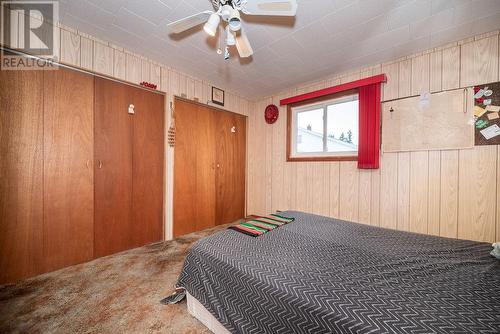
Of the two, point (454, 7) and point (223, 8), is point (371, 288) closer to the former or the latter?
point (223, 8)

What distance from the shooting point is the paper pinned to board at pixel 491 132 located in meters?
2.01

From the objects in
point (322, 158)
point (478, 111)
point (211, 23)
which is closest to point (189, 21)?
point (211, 23)

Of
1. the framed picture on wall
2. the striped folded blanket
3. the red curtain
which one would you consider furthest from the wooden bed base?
the framed picture on wall

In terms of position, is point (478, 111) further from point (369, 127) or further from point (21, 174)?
point (21, 174)

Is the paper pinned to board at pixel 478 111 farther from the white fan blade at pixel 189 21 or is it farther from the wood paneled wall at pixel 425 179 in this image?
the white fan blade at pixel 189 21

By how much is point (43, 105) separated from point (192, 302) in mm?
2367

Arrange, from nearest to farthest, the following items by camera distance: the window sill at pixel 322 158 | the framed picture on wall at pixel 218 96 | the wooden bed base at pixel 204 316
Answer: the wooden bed base at pixel 204 316, the window sill at pixel 322 158, the framed picture on wall at pixel 218 96

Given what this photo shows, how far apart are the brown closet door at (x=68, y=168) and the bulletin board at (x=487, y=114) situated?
169 inches

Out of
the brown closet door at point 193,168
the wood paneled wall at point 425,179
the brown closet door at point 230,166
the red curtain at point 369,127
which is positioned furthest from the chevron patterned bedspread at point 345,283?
the brown closet door at point 230,166

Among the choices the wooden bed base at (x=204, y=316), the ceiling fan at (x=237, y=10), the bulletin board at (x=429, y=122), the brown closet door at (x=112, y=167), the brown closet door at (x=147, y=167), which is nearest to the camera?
the wooden bed base at (x=204, y=316)

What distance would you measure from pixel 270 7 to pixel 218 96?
7.58ft

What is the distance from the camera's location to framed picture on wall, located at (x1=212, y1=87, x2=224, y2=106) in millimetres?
3480

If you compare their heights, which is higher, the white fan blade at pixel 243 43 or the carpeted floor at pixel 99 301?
the white fan blade at pixel 243 43

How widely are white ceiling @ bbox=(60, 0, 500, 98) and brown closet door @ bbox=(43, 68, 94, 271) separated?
26.8 inches
